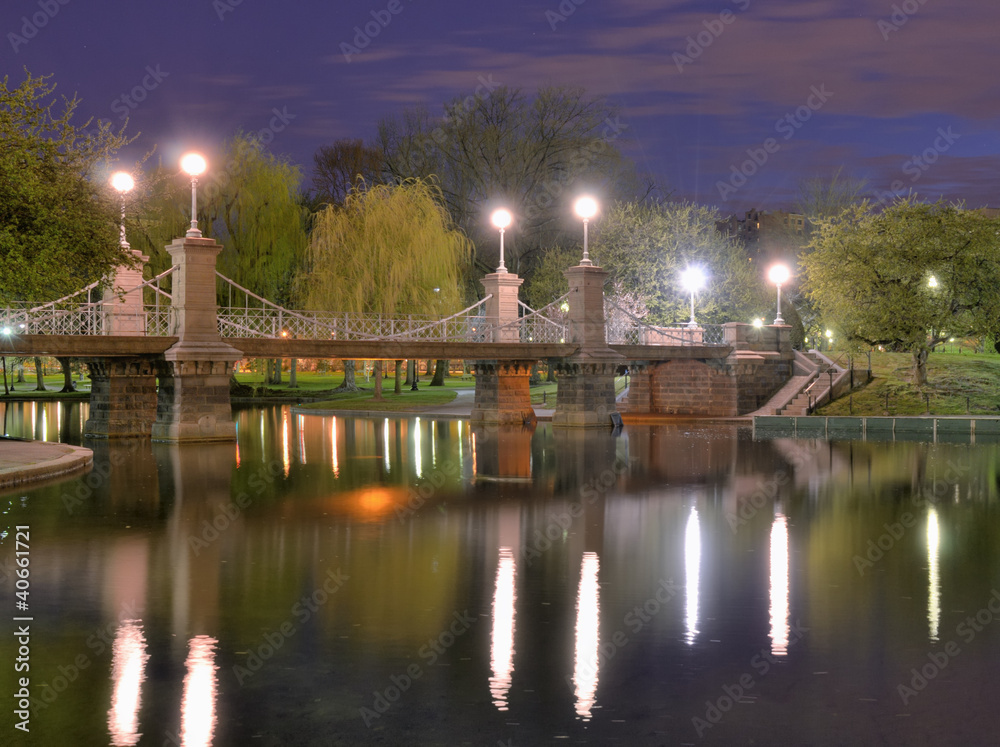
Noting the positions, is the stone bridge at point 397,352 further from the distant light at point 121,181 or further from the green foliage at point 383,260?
the distant light at point 121,181

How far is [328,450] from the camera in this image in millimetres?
27625

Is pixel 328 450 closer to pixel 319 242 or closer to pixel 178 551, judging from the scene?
pixel 178 551

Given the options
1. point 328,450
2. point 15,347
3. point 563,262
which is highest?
point 563,262

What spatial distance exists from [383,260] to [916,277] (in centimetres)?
2059

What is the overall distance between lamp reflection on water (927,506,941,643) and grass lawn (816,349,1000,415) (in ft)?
81.4

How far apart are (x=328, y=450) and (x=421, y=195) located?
23107 mm

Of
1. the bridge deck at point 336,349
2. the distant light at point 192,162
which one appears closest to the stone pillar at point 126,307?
the bridge deck at point 336,349

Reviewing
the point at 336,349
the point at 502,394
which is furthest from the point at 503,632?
the point at 502,394

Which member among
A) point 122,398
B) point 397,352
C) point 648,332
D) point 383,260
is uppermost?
point 383,260

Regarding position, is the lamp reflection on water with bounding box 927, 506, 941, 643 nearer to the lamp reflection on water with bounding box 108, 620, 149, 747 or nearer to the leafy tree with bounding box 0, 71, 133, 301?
the lamp reflection on water with bounding box 108, 620, 149, 747

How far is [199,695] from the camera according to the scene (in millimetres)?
7184

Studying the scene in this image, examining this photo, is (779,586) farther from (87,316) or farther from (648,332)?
(648,332)

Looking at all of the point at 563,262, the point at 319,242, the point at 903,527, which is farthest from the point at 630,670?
the point at 563,262

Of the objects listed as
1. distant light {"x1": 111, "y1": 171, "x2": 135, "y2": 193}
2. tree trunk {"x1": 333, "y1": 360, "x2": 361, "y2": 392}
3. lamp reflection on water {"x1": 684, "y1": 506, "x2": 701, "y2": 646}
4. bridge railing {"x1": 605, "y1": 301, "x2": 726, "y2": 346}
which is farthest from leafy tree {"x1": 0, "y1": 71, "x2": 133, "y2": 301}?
tree trunk {"x1": 333, "y1": 360, "x2": 361, "y2": 392}
